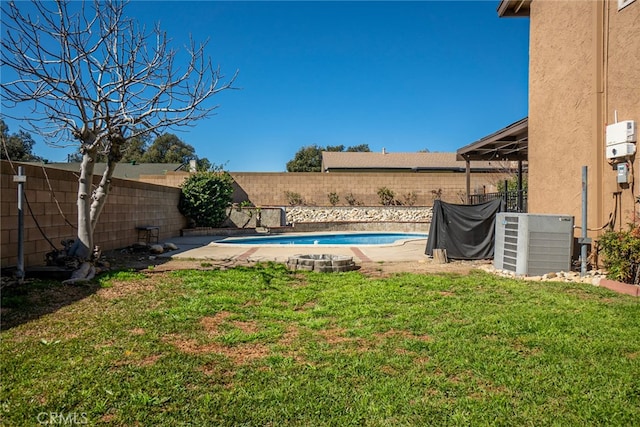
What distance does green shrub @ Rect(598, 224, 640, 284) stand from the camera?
596cm

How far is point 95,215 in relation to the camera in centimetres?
738

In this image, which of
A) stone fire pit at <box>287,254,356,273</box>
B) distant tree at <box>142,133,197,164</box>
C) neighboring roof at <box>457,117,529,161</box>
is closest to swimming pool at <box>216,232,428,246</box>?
neighboring roof at <box>457,117,529,161</box>

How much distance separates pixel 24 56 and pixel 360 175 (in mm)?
17436

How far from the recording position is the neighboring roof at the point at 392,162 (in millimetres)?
32281

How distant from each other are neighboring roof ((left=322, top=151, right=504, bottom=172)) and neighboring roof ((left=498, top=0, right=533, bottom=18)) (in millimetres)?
21758

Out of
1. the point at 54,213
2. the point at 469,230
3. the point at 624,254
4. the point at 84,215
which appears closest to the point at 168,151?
the point at 54,213

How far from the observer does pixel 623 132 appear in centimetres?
667

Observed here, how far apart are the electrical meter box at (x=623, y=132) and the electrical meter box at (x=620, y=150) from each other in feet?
0.21

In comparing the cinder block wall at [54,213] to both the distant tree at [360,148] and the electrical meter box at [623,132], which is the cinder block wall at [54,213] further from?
the distant tree at [360,148]

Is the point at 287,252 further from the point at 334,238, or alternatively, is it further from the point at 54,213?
the point at 334,238

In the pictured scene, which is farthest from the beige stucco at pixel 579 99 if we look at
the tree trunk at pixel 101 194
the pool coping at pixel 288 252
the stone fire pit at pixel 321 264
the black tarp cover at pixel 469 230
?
the tree trunk at pixel 101 194

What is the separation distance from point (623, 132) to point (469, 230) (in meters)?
3.68

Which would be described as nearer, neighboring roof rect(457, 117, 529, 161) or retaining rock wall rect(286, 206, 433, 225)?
neighboring roof rect(457, 117, 529, 161)

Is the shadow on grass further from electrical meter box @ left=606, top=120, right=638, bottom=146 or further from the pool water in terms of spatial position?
the pool water
